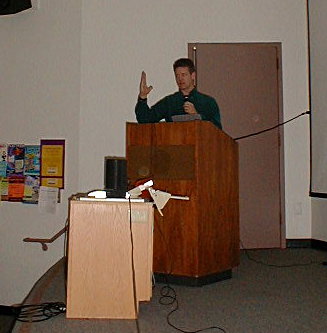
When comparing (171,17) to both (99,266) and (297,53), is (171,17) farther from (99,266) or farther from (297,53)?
(99,266)

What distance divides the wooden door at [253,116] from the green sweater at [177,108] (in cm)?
132

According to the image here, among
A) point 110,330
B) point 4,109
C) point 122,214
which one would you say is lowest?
point 110,330

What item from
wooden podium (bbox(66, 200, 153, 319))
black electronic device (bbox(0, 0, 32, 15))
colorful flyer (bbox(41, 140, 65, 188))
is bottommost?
wooden podium (bbox(66, 200, 153, 319))

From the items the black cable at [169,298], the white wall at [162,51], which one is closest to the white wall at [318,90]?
the white wall at [162,51]

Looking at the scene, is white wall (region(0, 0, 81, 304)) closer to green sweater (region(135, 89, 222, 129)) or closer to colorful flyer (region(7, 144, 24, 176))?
colorful flyer (region(7, 144, 24, 176))

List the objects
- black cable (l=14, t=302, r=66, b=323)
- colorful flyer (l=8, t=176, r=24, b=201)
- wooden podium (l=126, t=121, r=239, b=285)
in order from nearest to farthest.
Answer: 1. black cable (l=14, t=302, r=66, b=323)
2. wooden podium (l=126, t=121, r=239, b=285)
3. colorful flyer (l=8, t=176, r=24, b=201)

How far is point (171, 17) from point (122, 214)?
2.85m

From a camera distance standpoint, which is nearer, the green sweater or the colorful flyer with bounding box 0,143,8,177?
the green sweater

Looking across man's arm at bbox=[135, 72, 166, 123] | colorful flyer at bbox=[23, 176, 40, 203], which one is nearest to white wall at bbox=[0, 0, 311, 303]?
colorful flyer at bbox=[23, 176, 40, 203]

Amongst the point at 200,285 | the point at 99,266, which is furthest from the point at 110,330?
the point at 200,285

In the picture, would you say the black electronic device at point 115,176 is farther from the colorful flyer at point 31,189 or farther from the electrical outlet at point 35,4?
the electrical outlet at point 35,4

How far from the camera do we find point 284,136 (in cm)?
402

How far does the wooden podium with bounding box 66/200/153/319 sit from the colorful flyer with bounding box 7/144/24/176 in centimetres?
264

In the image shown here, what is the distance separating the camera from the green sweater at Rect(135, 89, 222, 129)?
8.59ft
